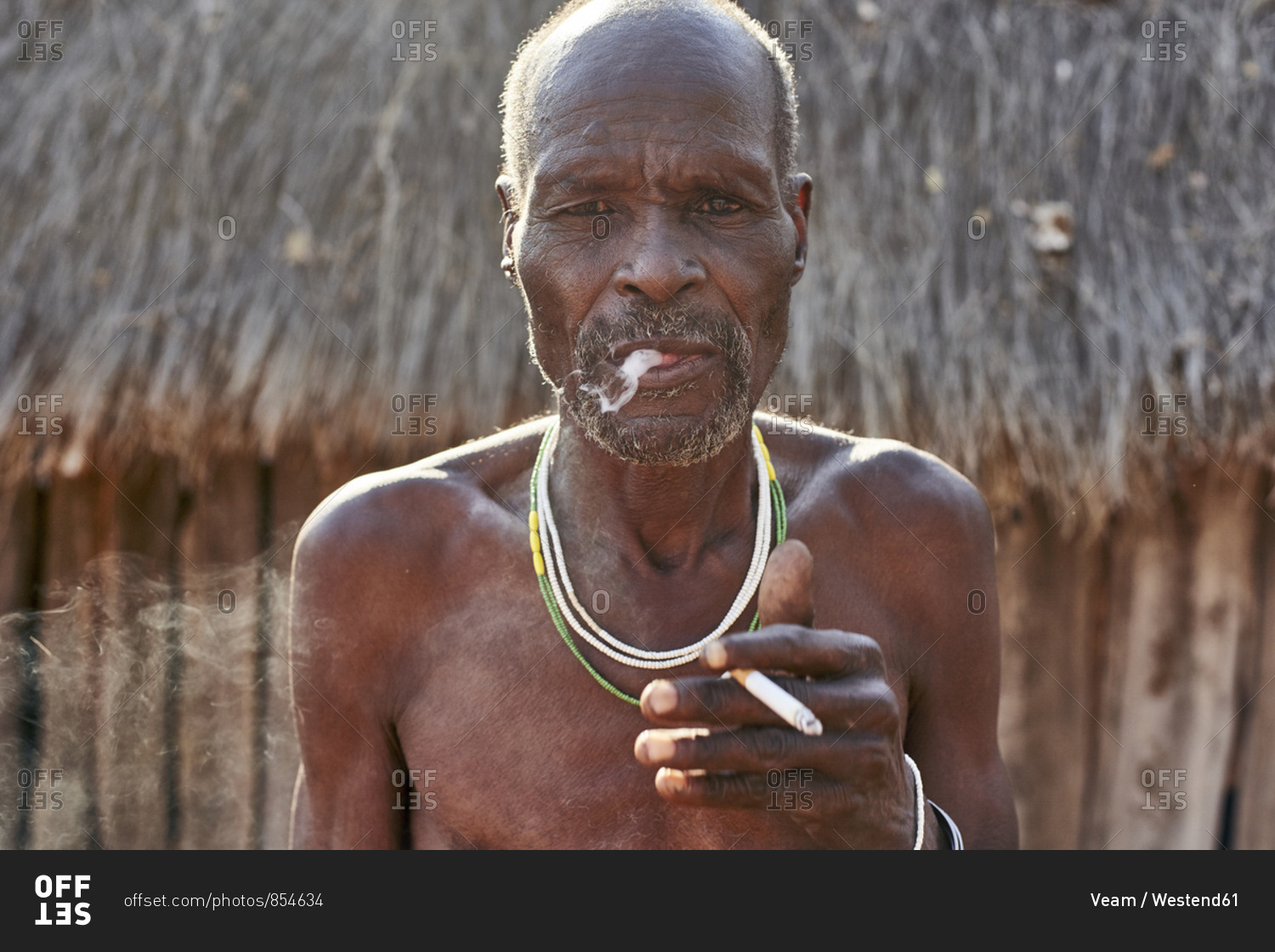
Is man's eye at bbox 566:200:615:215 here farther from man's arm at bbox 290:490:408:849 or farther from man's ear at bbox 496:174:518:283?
man's arm at bbox 290:490:408:849

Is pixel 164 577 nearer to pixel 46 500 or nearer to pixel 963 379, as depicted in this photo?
pixel 46 500

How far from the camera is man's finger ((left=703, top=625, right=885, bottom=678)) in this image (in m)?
1.45

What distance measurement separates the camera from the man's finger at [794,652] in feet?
4.77

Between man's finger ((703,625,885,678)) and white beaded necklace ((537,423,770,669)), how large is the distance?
0.40m

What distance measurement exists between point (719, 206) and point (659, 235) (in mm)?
146

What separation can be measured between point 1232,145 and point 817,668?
3443 mm

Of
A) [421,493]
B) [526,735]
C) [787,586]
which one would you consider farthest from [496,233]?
[787,586]

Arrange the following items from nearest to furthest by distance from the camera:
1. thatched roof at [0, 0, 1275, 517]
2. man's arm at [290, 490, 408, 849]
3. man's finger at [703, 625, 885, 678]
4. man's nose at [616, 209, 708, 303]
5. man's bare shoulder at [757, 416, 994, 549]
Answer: man's finger at [703, 625, 885, 678]
man's nose at [616, 209, 708, 303]
man's arm at [290, 490, 408, 849]
man's bare shoulder at [757, 416, 994, 549]
thatched roof at [0, 0, 1275, 517]

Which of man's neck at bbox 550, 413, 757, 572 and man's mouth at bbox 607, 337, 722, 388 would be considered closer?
man's mouth at bbox 607, 337, 722, 388

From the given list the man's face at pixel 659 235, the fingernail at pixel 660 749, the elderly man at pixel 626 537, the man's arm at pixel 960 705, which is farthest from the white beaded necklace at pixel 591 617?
the fingernail at pixel 660 749

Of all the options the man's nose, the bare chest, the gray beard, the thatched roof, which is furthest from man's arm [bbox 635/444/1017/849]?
the thatched roof

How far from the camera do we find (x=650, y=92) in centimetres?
192

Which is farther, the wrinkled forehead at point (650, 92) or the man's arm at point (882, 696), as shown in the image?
the wrinkled forehead at point (650, 92)

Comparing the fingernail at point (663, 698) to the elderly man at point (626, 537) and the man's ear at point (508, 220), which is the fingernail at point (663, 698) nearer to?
the elderly man at point (626, 537)
